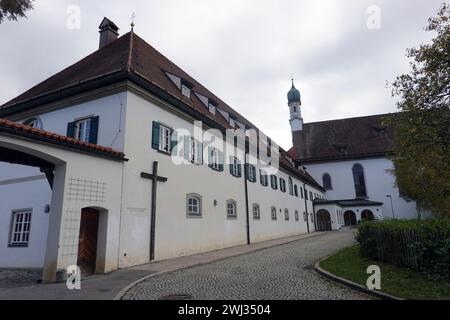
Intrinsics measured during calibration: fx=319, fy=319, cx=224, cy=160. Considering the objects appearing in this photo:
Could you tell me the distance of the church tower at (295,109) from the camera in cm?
5219

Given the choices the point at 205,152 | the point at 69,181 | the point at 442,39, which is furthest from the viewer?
the point at 205,152

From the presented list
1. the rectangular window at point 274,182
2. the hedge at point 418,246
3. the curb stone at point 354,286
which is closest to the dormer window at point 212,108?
the rectangular window at point 274,182

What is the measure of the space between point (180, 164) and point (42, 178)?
17.8 feet

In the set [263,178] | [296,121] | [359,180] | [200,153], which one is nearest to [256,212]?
[263,178]

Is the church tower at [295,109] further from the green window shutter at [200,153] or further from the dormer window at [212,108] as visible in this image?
the green window shutter at [200,153]

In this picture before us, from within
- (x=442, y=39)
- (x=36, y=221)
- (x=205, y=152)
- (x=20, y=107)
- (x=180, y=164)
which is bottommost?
(x=36, y=221)

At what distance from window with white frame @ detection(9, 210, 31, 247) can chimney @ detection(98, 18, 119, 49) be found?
11.0 metres

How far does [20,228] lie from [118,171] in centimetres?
511

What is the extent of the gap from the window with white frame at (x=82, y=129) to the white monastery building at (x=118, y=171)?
41mm

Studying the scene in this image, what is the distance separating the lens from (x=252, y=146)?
75.5ft

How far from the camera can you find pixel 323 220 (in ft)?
130

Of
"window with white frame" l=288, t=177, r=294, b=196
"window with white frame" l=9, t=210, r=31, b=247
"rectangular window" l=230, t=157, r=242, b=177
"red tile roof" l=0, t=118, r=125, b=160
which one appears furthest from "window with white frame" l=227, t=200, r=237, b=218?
"window with white frame" l=288, t=177, r=294, b=196

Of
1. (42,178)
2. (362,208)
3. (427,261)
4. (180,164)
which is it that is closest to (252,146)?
(180,164)

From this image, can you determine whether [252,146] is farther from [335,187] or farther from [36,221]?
[335,187]
